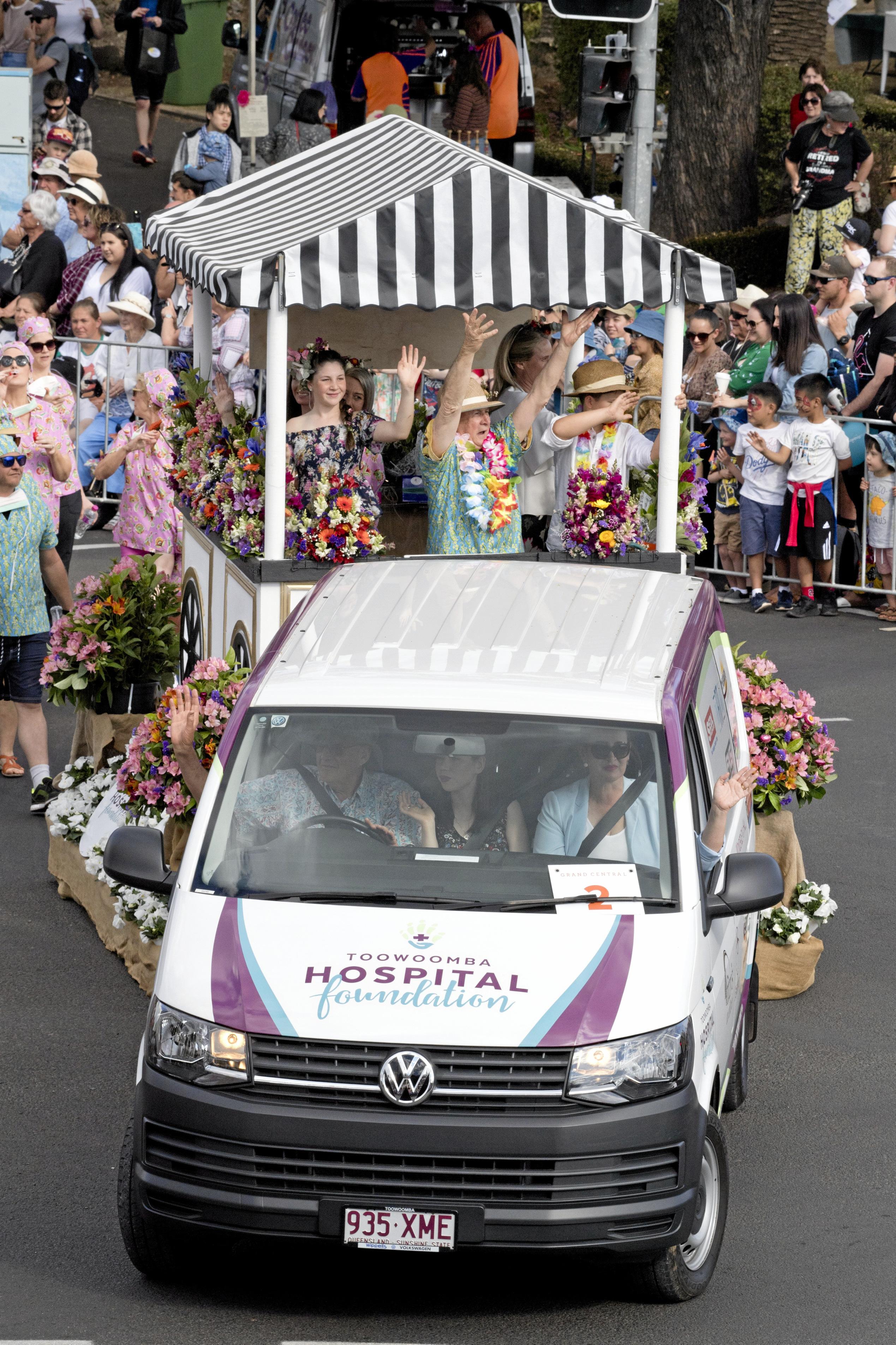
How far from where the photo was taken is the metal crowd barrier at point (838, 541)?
48.1 ft

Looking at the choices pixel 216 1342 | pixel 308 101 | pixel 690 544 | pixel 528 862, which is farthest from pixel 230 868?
pixel 308 101

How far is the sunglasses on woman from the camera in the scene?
590 cm

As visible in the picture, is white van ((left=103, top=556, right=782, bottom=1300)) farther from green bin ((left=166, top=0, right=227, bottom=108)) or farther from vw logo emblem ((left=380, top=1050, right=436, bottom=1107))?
green bin ((left=166, top=0, right=227, bottom=108))

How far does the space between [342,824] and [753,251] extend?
18.9 metres

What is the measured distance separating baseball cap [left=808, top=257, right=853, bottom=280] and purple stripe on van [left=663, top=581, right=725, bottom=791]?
934cm

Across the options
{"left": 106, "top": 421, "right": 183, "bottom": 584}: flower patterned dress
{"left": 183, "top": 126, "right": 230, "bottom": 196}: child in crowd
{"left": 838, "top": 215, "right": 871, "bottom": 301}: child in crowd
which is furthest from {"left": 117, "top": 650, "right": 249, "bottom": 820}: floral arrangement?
{"left": 183, "top": 126, "right": 230, "bottom": 196}: child in crowd

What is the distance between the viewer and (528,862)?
5.76 metres

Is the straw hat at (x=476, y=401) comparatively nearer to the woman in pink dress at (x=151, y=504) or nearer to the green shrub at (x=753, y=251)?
the woman in pink dress at (x=151, y=504)

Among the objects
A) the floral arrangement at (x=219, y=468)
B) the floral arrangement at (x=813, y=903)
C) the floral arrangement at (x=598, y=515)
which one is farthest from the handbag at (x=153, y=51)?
the floral arrangement at (x=813, y=903)

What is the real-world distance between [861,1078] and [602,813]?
231cm

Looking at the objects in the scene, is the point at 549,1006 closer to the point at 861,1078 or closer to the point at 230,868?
the point at 230,868

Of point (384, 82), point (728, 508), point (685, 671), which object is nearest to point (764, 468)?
point (728, 508)

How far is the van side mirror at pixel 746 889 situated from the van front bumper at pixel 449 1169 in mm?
695

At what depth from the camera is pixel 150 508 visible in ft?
39.5
